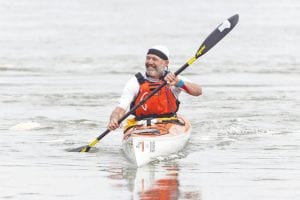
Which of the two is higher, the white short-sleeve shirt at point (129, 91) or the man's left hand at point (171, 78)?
the man's left hand at point (171, 78)

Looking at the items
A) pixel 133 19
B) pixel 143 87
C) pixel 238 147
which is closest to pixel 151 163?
pixel 143 87

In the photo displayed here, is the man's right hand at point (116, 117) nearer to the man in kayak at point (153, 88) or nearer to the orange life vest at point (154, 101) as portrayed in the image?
the man in kayak at point (153, 88)

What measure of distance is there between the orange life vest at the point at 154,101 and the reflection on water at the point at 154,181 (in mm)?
1093

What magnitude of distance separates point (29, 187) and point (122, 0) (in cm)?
5602

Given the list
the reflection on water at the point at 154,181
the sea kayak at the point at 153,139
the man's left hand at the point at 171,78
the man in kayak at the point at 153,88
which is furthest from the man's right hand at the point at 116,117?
the reflection on water at the point at 154,181

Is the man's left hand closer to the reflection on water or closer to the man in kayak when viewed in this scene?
the man in kayak

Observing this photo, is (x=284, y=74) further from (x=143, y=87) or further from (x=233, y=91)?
(x=143, y=87)

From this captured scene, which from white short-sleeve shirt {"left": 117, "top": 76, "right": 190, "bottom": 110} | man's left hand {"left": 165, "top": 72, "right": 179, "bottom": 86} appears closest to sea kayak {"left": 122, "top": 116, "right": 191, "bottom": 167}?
white short-sleeve shirt {"left": 117, "top": 76, "right": 190, "bottom": 110}

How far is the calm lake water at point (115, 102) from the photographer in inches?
446

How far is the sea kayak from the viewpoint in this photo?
13.0 meters

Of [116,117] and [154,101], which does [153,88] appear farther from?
[116,117]

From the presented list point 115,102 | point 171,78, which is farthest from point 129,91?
point 115,102

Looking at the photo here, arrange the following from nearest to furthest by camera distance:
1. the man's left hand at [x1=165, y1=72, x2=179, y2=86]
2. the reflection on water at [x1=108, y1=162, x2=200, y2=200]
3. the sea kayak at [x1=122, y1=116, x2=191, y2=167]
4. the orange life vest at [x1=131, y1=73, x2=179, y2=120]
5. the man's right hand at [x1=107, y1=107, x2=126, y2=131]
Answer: the reflection on water at [x1=108, y1=162, x2=200, y2=200] < the sea kayak at [x1=122, y1=116, x2=191, y2=167] < the man's left hand at [x1=165, y1=72, x2=179, y2=86] < the man's right hand at [x1=107, y1=107, x2=126, y2=131] < the orange life vest at [x1=131, y1=73, x2=179, y2=120]

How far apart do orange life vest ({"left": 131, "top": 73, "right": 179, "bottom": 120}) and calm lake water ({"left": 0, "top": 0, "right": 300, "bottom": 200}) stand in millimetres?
598
